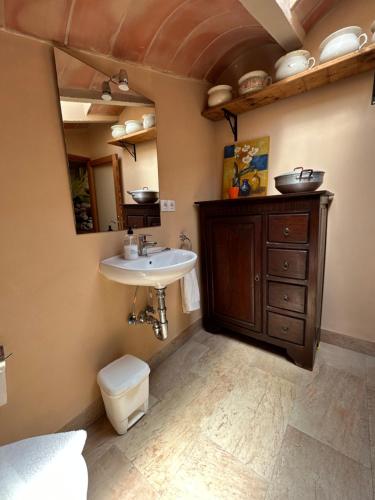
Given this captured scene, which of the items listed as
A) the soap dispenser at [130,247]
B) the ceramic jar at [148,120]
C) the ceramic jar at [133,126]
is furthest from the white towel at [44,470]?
the ceramic jar at [148,120]

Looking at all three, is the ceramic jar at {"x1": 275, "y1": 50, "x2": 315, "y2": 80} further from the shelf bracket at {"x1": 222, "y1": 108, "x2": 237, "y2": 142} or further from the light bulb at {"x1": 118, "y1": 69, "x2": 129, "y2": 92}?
the light bulb at {"x1": 118, "y1": 69, "x2": 129, "y2": 92}

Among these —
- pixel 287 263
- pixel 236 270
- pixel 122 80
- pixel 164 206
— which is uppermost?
pixel 122 80

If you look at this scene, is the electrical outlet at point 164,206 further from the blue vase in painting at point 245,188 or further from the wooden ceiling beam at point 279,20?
the wooden ceiling beam at point 279,20

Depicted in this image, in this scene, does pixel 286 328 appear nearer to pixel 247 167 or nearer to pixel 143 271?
pixel 143 271

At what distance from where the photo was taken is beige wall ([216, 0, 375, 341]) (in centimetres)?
142

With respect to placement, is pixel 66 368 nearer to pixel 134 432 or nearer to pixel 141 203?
pixel 134 432

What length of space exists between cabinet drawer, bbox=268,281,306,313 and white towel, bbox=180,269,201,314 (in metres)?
0.57

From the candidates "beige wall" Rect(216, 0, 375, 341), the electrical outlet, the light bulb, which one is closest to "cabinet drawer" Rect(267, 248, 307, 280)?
"beige wall" Rect(216, 0, 375, 341)

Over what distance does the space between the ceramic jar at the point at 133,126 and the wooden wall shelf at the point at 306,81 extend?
28.3 inches

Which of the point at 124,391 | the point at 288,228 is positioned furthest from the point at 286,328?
the point at 124,391

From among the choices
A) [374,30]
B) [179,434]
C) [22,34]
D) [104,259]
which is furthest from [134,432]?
[374,30]

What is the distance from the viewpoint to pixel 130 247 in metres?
1.25

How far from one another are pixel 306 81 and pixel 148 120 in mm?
1078

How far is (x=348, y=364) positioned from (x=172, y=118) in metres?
2.18
